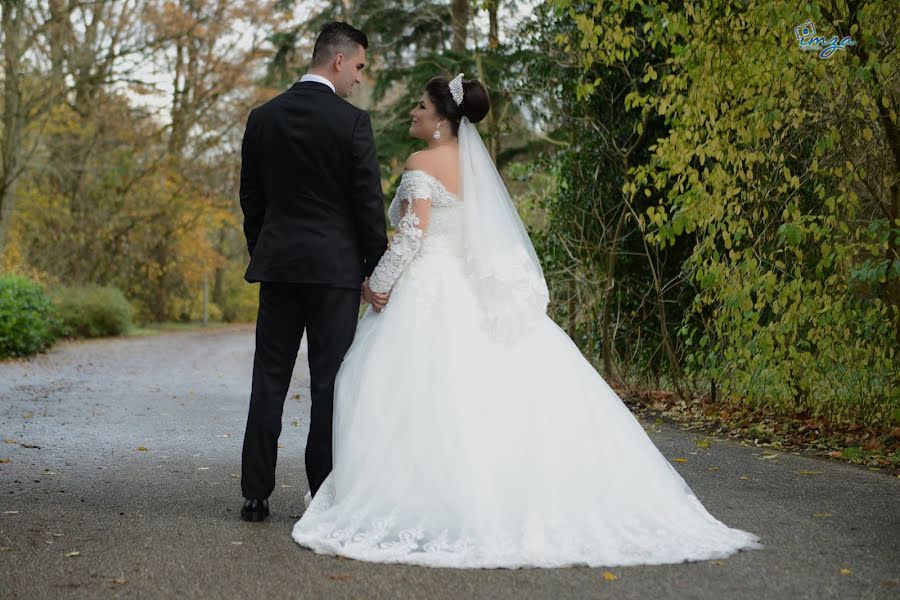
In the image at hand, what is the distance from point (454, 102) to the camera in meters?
4.94

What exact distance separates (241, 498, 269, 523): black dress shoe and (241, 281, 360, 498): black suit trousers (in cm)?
4

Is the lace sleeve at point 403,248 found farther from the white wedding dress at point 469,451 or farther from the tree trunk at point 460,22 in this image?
the tree trunk at point 460,22

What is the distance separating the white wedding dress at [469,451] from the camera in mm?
4008

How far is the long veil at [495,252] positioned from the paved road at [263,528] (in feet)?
4.33

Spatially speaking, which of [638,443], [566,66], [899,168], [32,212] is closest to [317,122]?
[638,443]

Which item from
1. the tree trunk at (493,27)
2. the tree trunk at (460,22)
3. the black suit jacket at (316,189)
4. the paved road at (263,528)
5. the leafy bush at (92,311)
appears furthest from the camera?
the leafy bush at (92,311)

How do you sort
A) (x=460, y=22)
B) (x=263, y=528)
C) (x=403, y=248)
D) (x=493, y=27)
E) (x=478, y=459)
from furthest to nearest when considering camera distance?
1. (x=460, y=22)
2. (x=493, y=27)
3. (x=403, y=248)
4. (x=263, y=528)
5. (x=478, y=459)

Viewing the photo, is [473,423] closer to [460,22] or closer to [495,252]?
[495,252]

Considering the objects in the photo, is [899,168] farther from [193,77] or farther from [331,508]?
[193,77]

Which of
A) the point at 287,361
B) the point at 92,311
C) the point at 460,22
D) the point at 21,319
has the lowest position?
the point at 92,311

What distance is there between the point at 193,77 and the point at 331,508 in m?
24.3

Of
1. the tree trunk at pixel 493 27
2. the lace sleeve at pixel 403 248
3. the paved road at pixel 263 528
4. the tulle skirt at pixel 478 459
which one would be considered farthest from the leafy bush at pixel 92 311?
the tulle skirt at pixel 478 459

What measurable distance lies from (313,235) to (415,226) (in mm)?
494

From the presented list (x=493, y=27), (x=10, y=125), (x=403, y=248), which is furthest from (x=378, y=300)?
(x=10, y=125)
